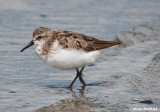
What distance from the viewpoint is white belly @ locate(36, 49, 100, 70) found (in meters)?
8.45

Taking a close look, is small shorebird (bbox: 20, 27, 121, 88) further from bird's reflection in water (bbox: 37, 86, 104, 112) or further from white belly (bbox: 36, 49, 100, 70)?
bird's reflection in water (bbox: 37, 86, 104, 112)

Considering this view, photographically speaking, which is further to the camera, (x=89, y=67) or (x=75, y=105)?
(x=89, y=67)

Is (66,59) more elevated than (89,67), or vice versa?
(66,59)

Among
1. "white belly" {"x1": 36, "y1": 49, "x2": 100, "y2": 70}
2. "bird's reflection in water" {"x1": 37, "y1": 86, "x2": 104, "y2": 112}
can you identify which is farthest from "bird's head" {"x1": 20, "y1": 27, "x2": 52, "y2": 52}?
"bird's reflection in water" {"x1": 37, "y1": 86, "x2": 104, "y2": 112}

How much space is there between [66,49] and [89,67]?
1.39 metres

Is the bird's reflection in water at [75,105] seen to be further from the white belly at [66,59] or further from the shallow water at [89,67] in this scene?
the white belly at [66,59]

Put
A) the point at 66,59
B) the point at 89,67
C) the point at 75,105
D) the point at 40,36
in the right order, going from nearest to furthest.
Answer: the point at 75,105 → the point at 66,59 → the point at 40,36 → the point at 89,67

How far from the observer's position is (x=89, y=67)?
9836 millimetres

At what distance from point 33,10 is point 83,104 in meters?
6.02

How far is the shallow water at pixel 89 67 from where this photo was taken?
782cm

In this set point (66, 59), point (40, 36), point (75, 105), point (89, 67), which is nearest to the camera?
point (75, 105)

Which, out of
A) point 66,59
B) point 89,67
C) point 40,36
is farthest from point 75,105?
point 89,67

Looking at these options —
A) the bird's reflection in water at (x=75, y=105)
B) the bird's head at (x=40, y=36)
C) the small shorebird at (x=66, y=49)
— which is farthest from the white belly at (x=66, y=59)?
the bird's reflection in water at (x=75, y=105)

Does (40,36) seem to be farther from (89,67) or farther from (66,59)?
(89,67)
